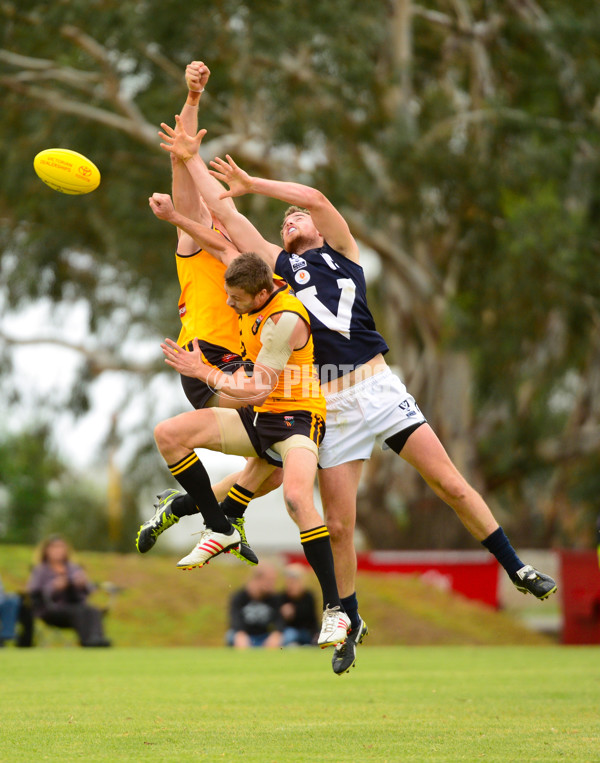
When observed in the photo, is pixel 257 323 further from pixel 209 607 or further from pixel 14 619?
pixel 209 607

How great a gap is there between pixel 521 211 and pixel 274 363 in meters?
14.9

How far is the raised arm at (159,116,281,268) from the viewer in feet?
21.6

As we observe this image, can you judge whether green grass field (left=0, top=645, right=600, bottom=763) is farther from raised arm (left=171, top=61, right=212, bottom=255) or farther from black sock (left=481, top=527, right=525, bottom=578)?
raised arm (left=171, top=61, right=212, bottom=255)

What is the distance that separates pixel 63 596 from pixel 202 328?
316 inches

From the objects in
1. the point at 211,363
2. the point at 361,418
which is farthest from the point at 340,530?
the point at 211,363

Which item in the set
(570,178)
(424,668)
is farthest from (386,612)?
(570,178)

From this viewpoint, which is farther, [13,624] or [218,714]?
[13,624]

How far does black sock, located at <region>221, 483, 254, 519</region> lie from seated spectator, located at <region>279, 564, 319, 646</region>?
754 centimetres

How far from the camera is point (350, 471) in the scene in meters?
6.56

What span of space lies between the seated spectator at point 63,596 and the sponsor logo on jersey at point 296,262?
8.47 m

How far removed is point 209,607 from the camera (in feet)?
59.0

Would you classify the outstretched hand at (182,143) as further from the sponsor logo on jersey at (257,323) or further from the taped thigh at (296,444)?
the taped thigh at (296,444)

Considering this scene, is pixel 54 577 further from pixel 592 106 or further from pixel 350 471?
pixel 592 106

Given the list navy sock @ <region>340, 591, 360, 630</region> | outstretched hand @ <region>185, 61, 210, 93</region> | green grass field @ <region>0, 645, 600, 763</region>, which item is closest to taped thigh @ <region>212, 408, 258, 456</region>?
navy sock @ <region>340, 591, 360, 630</region>
